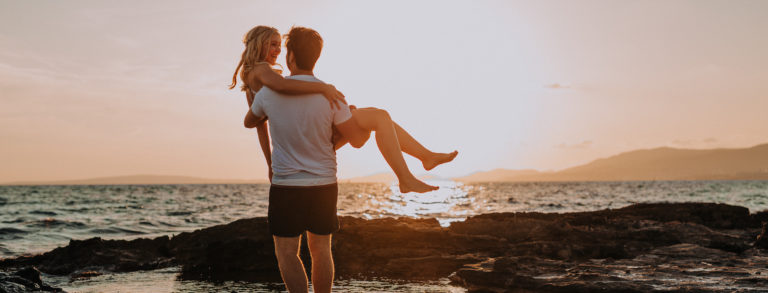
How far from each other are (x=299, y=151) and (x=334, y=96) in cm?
48

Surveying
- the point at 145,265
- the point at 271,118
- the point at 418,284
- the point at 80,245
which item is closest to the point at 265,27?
the point at 271,118

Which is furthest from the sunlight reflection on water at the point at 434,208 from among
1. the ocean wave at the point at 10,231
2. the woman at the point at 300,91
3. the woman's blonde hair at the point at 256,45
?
the ocean wave at the point at 10,231

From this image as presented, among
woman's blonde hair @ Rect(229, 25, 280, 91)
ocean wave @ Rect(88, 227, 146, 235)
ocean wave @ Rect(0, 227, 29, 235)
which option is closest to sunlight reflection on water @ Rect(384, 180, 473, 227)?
woman's blonde hair @ Rect(229, 25, 280, 91)

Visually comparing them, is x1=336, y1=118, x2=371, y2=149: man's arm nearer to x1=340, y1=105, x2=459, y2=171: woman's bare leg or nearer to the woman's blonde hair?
x1=340, y1=105, x2=459, y2=171: woman's bare leg

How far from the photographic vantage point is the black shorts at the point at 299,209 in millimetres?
4105

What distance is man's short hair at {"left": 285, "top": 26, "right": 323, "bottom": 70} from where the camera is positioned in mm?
4113

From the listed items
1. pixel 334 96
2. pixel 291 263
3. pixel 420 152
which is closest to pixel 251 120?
pixel 334 96

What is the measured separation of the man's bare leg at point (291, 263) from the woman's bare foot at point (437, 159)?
1.24 meters

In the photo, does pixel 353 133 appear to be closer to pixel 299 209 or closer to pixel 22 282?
pixel 299 209

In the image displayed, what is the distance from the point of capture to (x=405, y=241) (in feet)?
36.1

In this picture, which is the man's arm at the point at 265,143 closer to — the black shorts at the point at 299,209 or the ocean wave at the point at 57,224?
the black shorts at the point at 299,209

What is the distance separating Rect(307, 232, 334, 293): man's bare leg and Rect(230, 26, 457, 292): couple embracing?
0.02 meters

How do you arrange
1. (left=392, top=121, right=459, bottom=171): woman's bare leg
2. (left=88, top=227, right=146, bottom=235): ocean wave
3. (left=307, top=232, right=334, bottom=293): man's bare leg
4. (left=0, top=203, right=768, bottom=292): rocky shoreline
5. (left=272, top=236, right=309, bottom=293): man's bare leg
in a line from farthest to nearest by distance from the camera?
1. (left=88, top=227, right=146, bottom=235): ocean wave
2. (left=0, top=203, right=768, bottom=292): rocky shoreline
3. (left=392, top=121, right=459, bottom=171): woman's bare leg
4. (left=307, top=232, right=334, bottom=293): man's bare leg
5. (left=272, top=236, right=309, bottom=293): man's bare leg

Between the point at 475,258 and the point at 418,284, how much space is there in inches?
74.1
